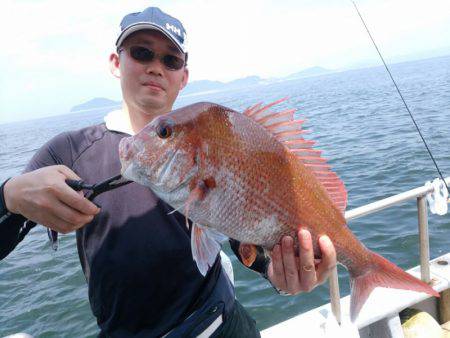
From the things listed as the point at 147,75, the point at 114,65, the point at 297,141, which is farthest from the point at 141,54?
the point at 297,141

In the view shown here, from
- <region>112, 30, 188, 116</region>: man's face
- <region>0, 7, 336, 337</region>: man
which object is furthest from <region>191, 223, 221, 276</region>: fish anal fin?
<region>112, 30, 188, 116</region>: man's face

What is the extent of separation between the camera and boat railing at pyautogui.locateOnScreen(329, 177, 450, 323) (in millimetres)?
3510

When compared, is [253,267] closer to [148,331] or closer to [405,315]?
[148,331]

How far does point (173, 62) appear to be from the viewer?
279cm

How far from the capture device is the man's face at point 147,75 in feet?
8.80

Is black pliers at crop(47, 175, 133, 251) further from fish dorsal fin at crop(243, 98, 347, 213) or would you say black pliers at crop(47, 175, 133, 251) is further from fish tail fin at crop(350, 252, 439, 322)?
fish tail fin at crop(350, 252, 439, 322)

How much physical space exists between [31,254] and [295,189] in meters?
10.8

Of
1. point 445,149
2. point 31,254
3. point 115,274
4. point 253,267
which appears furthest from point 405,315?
point 445,149

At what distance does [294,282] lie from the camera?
2201 millimetres

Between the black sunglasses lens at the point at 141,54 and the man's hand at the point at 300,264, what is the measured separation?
5.38 ft

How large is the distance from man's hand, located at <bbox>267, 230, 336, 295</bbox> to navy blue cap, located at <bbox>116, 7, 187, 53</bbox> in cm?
161

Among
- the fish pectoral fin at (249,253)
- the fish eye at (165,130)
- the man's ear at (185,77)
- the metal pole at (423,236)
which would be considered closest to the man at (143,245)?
the fish pectoral fin at (249,253)

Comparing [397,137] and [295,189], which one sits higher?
[295,189]

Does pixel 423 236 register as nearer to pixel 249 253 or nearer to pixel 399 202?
pixel 399 202
